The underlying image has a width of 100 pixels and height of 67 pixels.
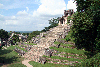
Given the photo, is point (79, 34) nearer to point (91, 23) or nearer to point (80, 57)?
point (91, 23)

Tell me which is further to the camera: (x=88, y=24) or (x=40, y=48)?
(x=40, y=48)

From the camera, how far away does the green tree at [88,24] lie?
13383 millimetres

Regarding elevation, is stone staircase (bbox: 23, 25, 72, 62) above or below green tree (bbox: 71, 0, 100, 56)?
below

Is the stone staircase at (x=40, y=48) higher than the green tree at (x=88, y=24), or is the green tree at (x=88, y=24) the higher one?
the green tree at (x=88, y=24)

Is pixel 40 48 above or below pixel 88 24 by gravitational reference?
below

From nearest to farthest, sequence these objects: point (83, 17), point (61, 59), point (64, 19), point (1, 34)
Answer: point (83, 17) → point (61, 59) → point (64, 19) → point (1, 34)

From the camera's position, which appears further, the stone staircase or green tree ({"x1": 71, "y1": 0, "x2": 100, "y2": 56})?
the stone staircase

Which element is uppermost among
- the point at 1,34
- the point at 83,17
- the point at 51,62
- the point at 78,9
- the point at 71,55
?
the point at 78,9

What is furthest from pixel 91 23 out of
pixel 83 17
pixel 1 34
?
pixel 1 34

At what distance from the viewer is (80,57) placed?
18.7 meters

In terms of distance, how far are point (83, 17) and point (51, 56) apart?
11.1 metres

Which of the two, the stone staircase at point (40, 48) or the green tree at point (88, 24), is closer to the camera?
the green tree at point (88, 24)

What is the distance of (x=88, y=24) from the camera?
13695mm

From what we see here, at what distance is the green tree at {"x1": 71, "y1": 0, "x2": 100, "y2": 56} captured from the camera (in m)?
13.4
